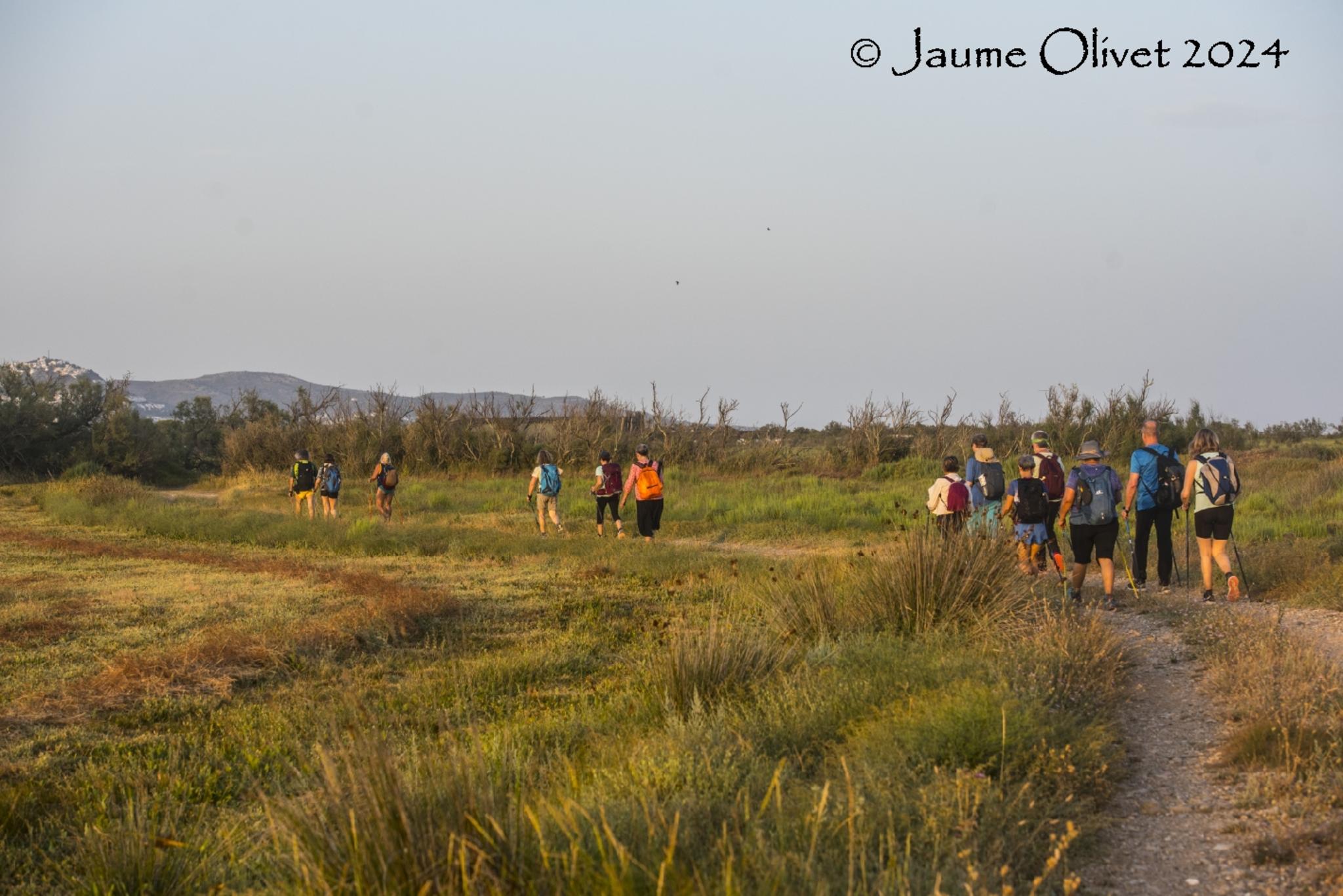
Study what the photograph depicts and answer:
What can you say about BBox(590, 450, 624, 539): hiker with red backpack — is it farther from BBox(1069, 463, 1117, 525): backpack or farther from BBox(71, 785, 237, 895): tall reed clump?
BBox(71, 785, 237, 895): tall reed clump

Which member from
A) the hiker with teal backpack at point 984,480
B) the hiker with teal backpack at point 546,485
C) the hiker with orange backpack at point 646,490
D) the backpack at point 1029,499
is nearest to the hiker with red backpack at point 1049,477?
the hiker with teal backpack at point 984,480

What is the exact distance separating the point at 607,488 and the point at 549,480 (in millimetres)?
1231

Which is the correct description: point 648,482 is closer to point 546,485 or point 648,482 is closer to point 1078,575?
point 546,485

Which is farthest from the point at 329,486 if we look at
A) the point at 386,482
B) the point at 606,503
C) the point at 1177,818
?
the point at 1177,818

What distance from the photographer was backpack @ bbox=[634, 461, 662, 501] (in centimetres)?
1728

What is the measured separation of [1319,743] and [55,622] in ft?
35.6

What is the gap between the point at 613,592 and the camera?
42.8ft

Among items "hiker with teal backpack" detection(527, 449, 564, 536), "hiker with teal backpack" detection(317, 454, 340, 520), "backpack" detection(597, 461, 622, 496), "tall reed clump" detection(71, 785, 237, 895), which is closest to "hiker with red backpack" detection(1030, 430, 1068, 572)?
"backpack" detection(597, 461, 622, 496)

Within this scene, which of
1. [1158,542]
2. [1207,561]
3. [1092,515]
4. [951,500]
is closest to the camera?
[1092,515]

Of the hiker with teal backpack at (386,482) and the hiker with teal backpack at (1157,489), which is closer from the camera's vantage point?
the hiker with teal backpack at (1157,489)

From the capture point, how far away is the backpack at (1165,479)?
10891 millimetres

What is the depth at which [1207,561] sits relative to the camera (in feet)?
33.7

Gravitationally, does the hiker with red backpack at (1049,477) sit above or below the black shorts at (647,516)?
above

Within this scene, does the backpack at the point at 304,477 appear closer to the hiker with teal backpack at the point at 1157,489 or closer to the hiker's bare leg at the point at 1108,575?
the hiker with teal backpack at the point at 1157,489
